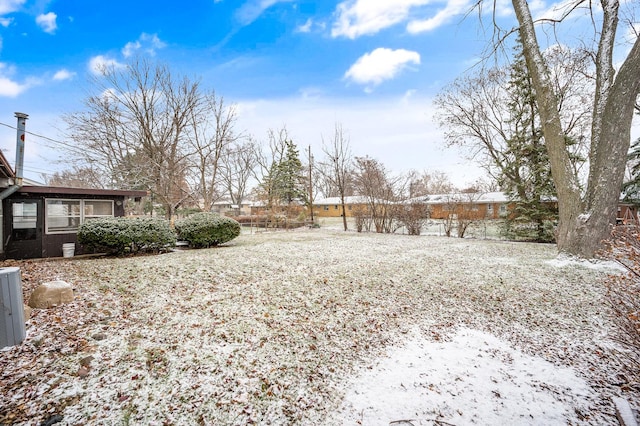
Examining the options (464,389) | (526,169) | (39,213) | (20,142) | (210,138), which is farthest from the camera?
(210,138)

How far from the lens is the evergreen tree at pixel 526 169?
11.3 metres

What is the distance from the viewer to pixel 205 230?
940 centimetres

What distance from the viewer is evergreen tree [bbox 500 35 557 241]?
1131 cm

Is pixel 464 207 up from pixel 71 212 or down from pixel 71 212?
up

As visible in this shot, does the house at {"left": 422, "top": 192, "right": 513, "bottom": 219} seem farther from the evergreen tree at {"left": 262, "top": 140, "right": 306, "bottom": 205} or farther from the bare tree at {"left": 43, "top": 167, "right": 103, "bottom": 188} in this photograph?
the bare tree at {"left": 43, "top": 167, "right": 103, "bottom": 188}

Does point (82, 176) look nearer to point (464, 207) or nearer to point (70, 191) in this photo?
point (70, 191)

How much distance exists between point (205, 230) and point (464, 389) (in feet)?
29.0

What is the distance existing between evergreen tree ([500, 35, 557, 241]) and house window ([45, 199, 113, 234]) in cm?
1637

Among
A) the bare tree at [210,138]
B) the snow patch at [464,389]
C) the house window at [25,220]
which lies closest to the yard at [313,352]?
the snow patch at [464,389]

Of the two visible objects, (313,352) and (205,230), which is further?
(205,230)

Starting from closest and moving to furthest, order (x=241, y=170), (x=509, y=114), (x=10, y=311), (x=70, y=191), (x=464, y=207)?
(x=10, y=311), (x=70, y=191), (x=464, y=207), (x=509, y=114), (x=241, y=170)

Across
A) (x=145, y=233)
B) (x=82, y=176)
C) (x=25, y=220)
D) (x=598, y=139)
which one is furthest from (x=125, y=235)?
(x=82, y=176)

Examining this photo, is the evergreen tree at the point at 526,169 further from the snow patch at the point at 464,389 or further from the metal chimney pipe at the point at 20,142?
the metal chimney pipe at the point at 20,142

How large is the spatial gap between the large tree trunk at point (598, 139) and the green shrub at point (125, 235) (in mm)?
11259
